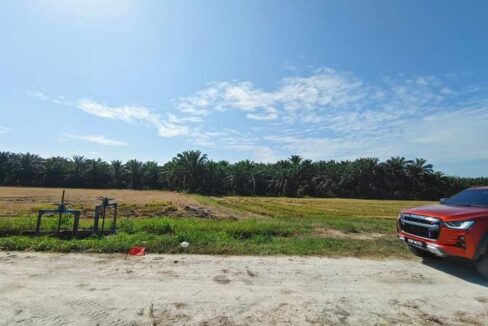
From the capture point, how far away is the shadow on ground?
6345 mm

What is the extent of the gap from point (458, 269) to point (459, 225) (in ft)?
4.01

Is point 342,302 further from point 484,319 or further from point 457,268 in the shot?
point 457,268

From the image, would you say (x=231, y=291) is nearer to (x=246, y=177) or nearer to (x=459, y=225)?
(x=459, y=225)

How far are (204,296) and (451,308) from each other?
3.72m

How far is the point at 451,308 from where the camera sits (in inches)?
188

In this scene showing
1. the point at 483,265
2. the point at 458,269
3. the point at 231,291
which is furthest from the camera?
the point at 458,269

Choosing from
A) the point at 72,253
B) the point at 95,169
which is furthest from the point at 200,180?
the point at 72,253

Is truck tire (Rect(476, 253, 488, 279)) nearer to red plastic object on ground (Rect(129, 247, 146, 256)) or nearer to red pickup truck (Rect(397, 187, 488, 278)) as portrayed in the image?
red pickup truck (Rect(397, 187, 488, 278))

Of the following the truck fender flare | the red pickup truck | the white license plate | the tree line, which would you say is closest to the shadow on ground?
the red pickup truck

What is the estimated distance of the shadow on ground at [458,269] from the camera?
20.8 ft

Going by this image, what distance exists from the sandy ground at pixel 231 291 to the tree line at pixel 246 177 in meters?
64.4

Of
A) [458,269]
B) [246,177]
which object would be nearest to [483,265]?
[458,269]

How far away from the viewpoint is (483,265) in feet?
21.0

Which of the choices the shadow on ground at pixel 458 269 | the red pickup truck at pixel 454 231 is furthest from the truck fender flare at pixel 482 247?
the shadow on ground at pixel 458 269
